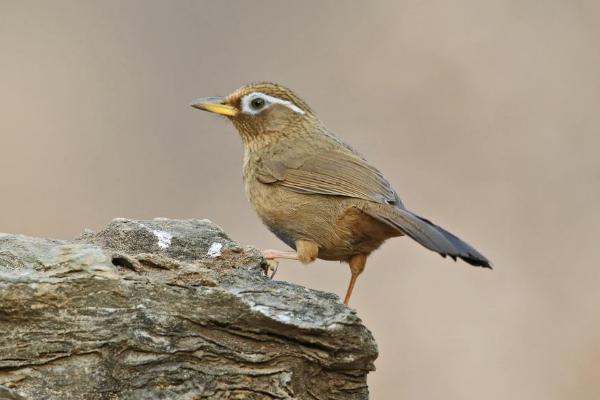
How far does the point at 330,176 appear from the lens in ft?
18.8

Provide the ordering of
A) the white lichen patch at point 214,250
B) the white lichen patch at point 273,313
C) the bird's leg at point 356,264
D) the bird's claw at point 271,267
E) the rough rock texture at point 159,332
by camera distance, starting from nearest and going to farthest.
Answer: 1. the rough rock texture at point 159,332
2. the white lichen patch at point 273,313
3. the white lichen patch at point 214,250
4. the bird's claw at point 271,267
5. the bird's leg at point 356,264

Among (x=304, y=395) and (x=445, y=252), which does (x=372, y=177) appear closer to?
(x=445, y=252)

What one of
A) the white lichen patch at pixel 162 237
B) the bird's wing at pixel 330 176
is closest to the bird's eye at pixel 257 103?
the bird's wing at pixel 330 176

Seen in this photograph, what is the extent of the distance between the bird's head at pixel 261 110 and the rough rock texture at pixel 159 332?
2033mm

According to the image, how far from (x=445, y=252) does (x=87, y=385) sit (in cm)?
181

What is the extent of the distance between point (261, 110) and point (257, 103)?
0.05 m

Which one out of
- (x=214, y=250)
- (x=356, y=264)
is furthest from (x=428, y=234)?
(x=214, y=250)

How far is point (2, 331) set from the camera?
378cm

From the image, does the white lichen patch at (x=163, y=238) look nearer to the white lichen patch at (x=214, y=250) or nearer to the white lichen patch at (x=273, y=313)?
the white lichen patch at (x=214, y=250)

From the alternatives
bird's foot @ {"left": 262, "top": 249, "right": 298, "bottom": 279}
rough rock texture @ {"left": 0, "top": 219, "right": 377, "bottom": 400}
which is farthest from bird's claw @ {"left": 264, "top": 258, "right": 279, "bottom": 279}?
rough rock texture @ {"left": 0, "top": 219, "right": 377, "bottom": 400}

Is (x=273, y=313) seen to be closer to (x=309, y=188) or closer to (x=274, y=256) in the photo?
(x=274, y=256)

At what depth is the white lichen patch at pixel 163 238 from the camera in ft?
16.3

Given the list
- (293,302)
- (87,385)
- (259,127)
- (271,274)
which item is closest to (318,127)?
(259,127)

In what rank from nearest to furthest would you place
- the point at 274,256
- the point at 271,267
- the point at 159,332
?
the point at 159,332 < the point at 271,267 < the point at 274,256
